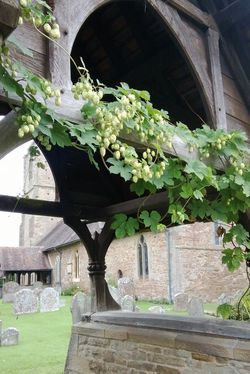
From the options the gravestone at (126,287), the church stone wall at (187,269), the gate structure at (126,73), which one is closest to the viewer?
the gate structure at (126,73)

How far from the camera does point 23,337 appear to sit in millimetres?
9797

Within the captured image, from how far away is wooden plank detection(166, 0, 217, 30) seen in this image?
317cm

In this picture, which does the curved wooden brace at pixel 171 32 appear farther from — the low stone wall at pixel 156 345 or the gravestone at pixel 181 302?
the gravestone at pixel 181 302

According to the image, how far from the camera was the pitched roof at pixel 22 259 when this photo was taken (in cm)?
2881

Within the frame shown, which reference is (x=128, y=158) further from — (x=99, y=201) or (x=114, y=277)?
(x=114, y=277)

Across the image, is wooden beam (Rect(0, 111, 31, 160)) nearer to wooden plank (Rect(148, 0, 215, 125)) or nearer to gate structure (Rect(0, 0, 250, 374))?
gate structure (Rect(0, 0, 250, 374))

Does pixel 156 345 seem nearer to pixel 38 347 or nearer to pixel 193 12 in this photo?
pixel 193 12

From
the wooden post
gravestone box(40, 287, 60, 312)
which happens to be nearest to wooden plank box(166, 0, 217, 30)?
the wooden post

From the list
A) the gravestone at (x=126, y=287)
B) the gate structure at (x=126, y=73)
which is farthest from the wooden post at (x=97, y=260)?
the gravestone at (x=126, y=287)

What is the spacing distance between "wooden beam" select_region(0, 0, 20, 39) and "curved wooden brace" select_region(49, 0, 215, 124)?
730 mm

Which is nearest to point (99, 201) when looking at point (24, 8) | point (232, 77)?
point (232, 77)

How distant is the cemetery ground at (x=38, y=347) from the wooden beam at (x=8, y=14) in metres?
6.28

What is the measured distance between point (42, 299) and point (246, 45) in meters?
13.9

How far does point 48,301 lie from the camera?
15531 millimetres
